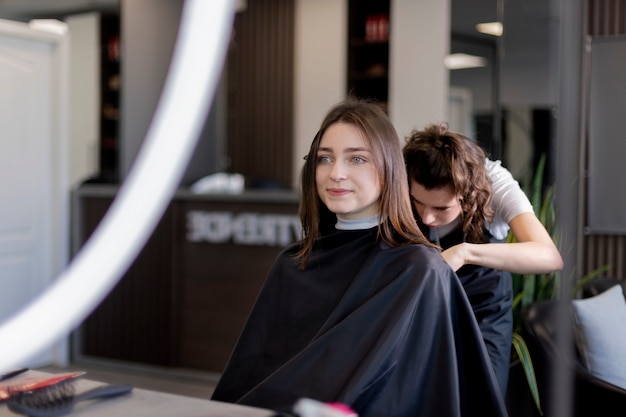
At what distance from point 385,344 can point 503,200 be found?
66 centimetres

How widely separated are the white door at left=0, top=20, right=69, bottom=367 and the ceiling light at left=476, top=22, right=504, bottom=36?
301 cm

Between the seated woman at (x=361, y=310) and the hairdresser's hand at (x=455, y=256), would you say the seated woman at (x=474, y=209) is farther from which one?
the seated woman at (x=361, y=310)

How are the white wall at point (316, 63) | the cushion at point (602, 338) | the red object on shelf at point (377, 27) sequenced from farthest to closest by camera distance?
1. the white wall at point (316, 63)
2. the red object on shelf at point (377, 27)
3. the cushion at point (602, 338)

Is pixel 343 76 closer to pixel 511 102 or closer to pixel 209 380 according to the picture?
pixel 511 102

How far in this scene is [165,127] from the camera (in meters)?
0.75

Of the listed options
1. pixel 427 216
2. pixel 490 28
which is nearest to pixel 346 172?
pixel 427 216

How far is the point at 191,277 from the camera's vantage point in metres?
4.68

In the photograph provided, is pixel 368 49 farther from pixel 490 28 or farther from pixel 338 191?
pixel 338 191

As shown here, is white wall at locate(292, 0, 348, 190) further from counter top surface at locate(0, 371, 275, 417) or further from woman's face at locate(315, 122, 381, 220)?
counter top surface at locate(0, 371, 275, 417)

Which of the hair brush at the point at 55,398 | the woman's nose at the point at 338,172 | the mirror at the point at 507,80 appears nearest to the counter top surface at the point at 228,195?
the mirror at the point at 507,80

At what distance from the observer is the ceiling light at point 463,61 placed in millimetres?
5879

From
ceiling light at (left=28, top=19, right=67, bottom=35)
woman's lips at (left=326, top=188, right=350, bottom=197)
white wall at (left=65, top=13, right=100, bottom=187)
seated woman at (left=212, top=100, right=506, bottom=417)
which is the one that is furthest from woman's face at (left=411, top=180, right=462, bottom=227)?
white wall at (left=65, top=13, right=100, bottom=187)

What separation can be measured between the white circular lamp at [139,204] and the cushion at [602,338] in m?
2.01

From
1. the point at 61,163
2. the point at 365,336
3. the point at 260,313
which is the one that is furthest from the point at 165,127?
the point at 61,163
